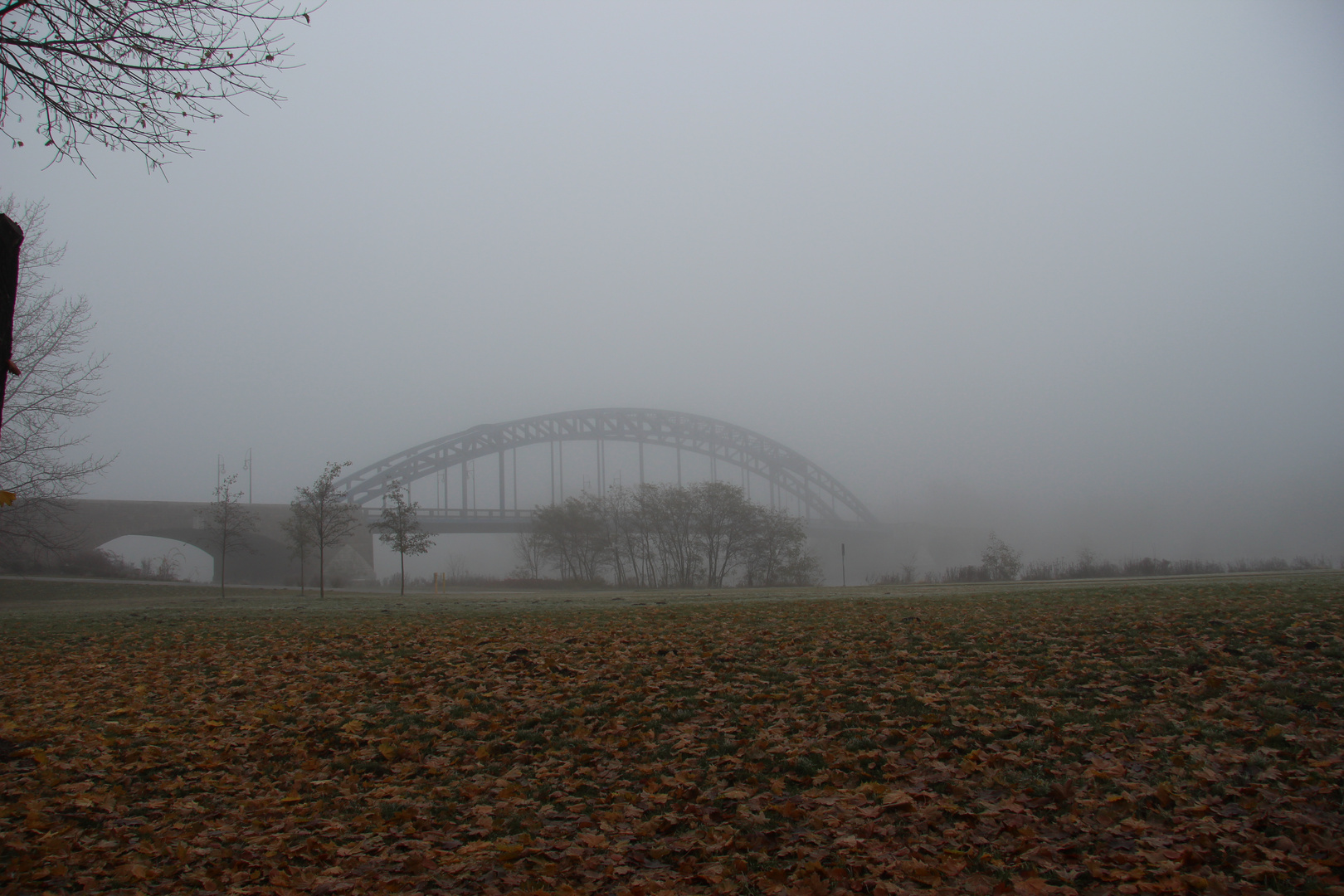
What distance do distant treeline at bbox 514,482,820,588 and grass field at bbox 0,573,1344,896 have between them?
43.8m

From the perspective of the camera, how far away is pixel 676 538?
55812 millimetres

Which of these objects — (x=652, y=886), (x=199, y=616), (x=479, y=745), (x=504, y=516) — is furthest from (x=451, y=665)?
(x=504, y=516)

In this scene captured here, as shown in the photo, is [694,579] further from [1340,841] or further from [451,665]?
[1340,841]

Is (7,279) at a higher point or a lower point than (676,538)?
higher

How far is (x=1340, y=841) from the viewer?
157 inches

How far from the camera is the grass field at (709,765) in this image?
4219 mm

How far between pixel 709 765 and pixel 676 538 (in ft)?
165

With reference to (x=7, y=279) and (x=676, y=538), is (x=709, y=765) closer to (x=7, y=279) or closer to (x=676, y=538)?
(x=7, y=279)

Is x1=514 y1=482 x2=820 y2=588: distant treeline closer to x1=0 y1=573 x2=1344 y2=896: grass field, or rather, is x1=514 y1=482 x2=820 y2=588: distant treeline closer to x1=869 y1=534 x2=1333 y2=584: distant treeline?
x1=869 y1=534 x2=1333 y2=584: distant treeline

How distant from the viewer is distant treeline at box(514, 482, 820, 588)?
53.5m

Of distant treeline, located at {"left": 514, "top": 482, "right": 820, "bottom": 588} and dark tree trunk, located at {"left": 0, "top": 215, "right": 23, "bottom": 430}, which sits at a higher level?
dark tree trunk, located at {"left": 0, "top": 215, "right": 23, "bottom": 430}

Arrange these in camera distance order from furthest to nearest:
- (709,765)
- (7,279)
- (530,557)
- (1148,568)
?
(530,557)
(1148,568)
(709,765)
(7,279)

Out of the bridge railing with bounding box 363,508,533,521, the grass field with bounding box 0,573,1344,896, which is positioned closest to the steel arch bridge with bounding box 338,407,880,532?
the bridge railing with bounding box 363,508,533,521

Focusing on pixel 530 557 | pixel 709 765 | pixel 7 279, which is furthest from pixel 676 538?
pixel 7 279
